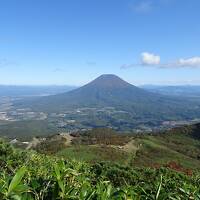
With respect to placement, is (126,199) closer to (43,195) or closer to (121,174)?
(43,195)

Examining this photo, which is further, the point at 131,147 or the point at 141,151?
the point at 131,147

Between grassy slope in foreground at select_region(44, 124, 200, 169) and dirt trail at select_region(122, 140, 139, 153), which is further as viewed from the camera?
dirt trail at select_region(122, 140, 139, 153)

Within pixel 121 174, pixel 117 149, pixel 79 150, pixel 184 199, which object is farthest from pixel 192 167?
pixel 184 199

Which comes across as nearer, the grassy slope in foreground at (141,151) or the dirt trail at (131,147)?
the grassy slope in foreground at (141,151)

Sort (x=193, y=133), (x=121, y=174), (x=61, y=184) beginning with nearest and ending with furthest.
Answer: (x=61, y=184) → (x=121, y=174) → (x=193, y=133)

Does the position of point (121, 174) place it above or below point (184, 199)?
below

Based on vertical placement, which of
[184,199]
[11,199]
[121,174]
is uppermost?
[11,199]

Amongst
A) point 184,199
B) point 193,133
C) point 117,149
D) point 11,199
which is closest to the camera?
point 11,199

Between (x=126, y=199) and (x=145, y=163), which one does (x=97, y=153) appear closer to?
(x=145, y=163)

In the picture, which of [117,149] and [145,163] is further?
[117,149]
